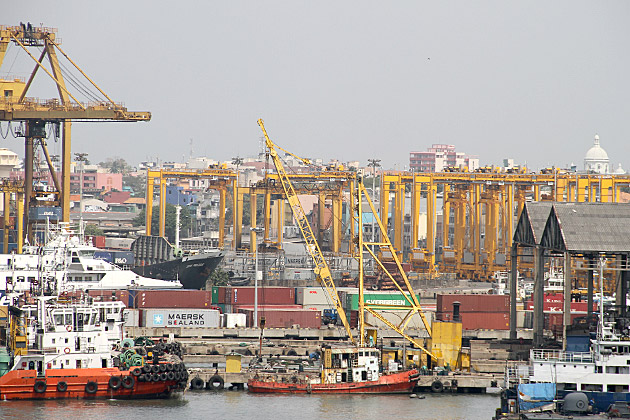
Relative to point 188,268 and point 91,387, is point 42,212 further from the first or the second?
point 91,387

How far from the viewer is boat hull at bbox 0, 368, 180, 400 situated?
148 ft

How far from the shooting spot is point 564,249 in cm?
4712

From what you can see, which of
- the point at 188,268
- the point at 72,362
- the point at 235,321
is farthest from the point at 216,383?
the point at 188,268

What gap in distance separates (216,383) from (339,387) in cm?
595

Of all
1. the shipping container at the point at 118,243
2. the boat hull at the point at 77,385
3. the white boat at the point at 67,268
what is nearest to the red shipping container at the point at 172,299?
the white boat at the point at 67,268

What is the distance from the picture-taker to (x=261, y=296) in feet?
228

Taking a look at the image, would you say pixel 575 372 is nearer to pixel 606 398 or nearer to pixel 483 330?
pixel 606 398

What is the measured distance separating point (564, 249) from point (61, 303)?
889 inches

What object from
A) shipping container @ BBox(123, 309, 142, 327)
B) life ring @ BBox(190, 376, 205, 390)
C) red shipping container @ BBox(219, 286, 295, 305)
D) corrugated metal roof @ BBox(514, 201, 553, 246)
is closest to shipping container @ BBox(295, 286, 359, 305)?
red shipping container @ BBox(219, 286, 295, 305)

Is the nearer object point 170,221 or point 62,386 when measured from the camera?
point 62,386

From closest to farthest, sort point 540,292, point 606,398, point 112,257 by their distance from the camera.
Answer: point 606,398 < point 540,292 < point 112,257

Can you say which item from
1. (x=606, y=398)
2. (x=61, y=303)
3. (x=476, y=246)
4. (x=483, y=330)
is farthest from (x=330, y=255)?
(x=606, y=398)

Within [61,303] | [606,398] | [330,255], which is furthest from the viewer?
[330,255]

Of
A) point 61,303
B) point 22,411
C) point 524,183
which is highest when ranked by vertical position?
point 524,183
